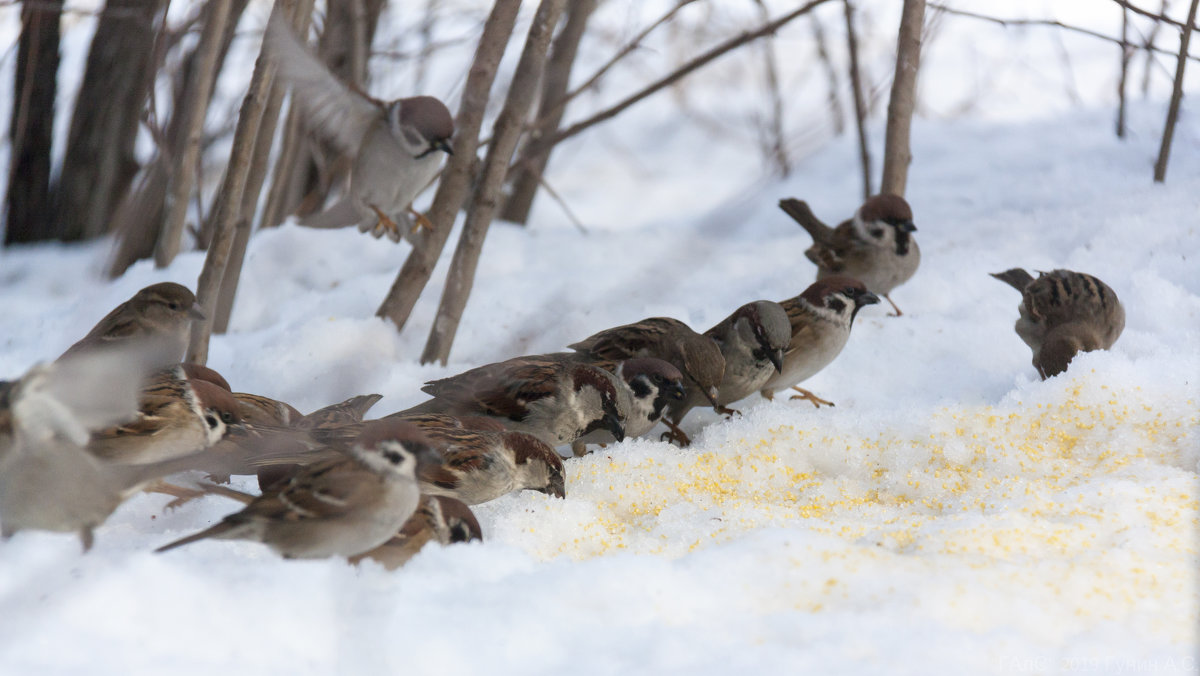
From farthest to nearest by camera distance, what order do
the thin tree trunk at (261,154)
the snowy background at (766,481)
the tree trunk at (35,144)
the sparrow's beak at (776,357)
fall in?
the tree trunk at (35,144) → the thin tree trunk at (261,154) → the sparrow's beak at (776,357) → the snowy background at (766,481)

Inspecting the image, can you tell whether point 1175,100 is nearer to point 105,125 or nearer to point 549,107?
point 549,107

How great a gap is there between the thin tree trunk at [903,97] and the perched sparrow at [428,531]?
119 inches

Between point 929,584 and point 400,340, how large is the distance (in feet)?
9.05

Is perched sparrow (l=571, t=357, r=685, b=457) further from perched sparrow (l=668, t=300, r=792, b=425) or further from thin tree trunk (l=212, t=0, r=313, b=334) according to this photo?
thin tree trunk (l=212, t=0, r=313, b=334)

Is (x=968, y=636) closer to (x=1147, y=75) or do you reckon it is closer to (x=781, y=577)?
(x=781, y=577)

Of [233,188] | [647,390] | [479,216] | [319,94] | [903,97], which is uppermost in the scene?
[903,97]

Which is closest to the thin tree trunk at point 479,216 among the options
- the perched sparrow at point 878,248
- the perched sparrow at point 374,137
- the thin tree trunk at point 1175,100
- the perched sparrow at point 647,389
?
the perched sparrow at point 374,137

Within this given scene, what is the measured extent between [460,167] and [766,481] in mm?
1883

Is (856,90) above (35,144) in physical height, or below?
above

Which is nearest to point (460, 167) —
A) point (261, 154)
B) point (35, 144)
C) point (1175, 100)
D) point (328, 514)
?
point (261, 154)

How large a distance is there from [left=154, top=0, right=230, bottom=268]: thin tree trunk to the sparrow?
1.96m

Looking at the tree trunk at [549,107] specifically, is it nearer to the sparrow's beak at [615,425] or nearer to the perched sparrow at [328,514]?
the sparrow's beak at [615,425]

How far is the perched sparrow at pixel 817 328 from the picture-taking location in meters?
3.87

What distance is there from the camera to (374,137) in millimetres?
4102
